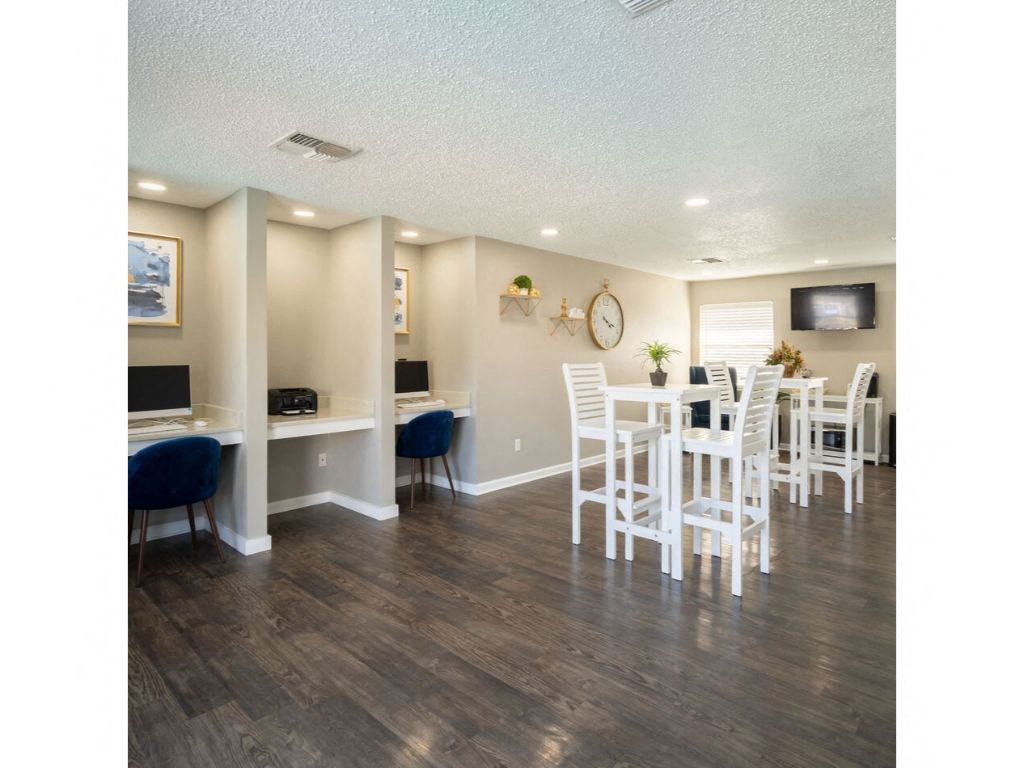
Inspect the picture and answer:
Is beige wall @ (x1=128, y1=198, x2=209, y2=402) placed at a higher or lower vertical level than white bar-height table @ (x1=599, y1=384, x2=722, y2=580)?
higher

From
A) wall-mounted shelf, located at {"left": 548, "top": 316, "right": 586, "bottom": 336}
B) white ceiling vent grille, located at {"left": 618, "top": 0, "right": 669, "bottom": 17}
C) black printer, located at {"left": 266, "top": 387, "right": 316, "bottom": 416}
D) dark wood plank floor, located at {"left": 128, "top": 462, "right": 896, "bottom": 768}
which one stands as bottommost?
dark wood plank floor, located at {"left": 128, "top": 462, "right": 896, "bottom": 768}

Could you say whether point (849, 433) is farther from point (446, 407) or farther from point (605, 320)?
point (446, 407)

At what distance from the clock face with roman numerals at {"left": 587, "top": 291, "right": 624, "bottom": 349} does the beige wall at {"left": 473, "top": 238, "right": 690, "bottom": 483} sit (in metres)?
0.08

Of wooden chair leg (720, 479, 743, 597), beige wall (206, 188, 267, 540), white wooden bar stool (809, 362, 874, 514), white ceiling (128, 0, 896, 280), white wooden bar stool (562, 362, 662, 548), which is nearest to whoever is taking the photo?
white ceiling (128, 0, 896, 280)

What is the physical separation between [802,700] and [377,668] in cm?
160

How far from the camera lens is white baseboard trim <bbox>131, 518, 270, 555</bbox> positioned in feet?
12.2

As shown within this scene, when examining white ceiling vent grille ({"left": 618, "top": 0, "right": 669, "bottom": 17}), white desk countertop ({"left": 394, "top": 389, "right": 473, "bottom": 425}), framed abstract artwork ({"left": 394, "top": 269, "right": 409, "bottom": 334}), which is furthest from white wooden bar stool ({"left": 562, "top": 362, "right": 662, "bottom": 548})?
white ceiling vent grille ({"left": 618, "top": 0, "right": 669, "bottom": 17})

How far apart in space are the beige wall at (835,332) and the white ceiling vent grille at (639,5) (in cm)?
606

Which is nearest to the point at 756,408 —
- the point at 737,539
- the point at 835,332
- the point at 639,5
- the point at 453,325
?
the point at 737,539

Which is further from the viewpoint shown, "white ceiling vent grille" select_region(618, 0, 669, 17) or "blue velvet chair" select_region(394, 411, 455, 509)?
"blue velvet chair" select_region(394, 411, 455, 509)

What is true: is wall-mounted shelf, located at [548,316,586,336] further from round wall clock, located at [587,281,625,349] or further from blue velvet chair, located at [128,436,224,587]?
blue velvet chair, located at [128,436,224,587]

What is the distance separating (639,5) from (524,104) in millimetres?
766
